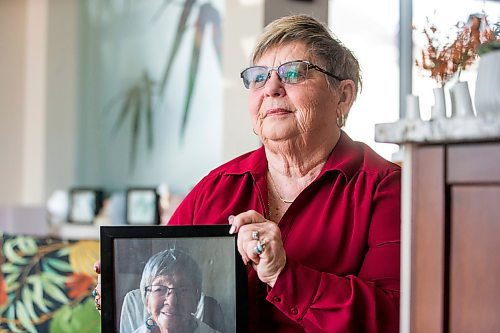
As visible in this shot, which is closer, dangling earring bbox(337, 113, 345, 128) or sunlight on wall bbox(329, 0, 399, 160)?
dangling earring bbox(337, 113, 345, 128)

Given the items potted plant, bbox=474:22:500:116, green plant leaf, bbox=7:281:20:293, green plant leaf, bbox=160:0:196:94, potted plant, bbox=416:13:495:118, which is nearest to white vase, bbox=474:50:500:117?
potted plant, bbox=474:22:500:116

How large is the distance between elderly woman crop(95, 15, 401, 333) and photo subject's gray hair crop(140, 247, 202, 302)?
0.29 feet

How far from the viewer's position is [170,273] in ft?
4.37

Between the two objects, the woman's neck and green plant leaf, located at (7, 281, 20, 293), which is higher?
the woman's neck

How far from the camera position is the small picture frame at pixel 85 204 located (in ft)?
21.5

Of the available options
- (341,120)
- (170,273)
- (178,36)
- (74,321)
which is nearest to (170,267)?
(170,273)

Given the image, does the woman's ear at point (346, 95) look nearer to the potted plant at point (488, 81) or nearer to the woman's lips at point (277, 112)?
the woman's lips at point (277, 112)

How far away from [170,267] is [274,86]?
429mm

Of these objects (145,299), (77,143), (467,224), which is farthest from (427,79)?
(77,143)

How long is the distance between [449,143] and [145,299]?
658mm

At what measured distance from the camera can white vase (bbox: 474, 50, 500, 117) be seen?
0.88 metres

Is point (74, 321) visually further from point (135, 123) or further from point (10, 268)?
point (135, 123)

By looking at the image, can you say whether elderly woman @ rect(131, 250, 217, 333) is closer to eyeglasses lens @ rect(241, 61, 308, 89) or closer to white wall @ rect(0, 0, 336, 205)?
eyeglasses lens @ rect(241, 61, 308, 89)

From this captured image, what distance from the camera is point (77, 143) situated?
6992mm
